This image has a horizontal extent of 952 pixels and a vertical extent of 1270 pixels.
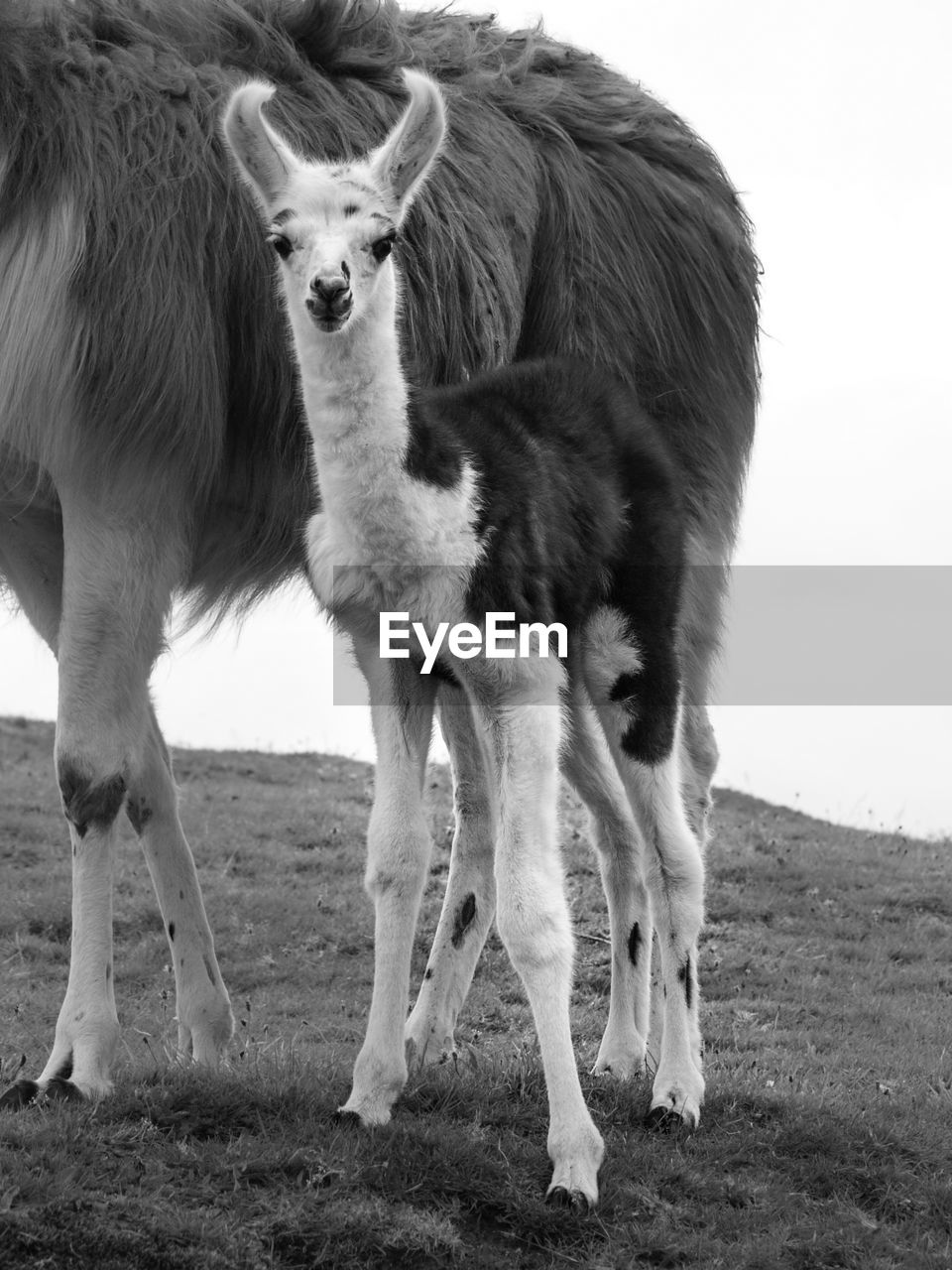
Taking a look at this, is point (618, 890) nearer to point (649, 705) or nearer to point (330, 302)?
point (649, 705)

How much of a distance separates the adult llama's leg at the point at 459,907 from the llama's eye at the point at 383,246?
1.59m

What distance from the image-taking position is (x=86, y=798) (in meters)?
5.33

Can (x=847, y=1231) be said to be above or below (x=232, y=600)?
below

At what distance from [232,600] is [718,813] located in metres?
6.73

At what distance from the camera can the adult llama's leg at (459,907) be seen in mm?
5445

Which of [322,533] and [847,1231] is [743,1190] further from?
[322,533]

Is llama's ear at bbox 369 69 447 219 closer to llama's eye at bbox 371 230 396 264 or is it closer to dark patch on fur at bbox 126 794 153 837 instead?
llama's eye at bbox 371 230 396 264

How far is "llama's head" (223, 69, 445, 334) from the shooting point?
4.05 metres

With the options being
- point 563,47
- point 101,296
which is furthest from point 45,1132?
point 563,47

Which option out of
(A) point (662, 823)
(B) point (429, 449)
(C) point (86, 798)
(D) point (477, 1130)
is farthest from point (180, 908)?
(B) point (429, 449)

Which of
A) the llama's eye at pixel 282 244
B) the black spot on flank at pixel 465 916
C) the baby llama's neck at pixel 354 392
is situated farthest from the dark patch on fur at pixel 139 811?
the llama's eye at pixel 282 244

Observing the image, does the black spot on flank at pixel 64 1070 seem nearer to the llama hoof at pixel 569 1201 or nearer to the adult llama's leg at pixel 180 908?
the adult llama's leg at pixel 180 908

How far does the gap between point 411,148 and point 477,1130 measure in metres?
2.53

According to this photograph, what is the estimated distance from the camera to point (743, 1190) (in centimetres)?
462
